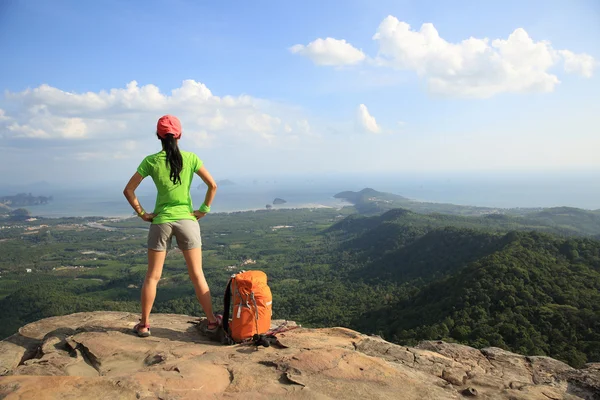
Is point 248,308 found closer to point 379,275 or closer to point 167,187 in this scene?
point 167,187

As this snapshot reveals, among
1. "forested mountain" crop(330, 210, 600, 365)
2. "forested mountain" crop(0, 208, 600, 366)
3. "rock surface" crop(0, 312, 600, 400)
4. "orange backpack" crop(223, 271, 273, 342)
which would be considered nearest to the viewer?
"rock surface" crop(0, 312, 600, 400)

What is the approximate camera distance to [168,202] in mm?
4988

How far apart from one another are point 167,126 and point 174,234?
158 cm

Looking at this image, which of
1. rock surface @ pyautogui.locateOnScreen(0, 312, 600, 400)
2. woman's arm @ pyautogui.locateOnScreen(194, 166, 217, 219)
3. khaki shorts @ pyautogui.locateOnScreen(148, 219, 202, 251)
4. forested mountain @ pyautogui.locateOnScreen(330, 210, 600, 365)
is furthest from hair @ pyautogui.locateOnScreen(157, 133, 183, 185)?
forested mountain @ pyautogui.locateOnScreen(330, 210, 600, 365)

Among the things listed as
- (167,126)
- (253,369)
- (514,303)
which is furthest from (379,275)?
(167,126)

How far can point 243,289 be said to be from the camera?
199 inches

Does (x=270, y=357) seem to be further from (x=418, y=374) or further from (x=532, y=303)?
(x=532, y=303)

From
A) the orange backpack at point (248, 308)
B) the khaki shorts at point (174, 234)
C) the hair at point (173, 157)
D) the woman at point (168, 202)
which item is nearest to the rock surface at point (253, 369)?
the orange backpack at point (248, 308)

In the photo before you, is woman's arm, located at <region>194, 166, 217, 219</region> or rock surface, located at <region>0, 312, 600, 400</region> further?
woman's arm, located at <region>194, 166, 217, 219</region>

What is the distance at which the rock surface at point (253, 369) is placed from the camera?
344 cm

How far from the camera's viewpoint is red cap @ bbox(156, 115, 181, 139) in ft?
16.1

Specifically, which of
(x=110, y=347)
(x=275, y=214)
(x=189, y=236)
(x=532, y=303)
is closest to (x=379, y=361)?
(x=189, y=236)

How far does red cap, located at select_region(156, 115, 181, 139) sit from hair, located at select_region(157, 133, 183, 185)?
0.22 ft

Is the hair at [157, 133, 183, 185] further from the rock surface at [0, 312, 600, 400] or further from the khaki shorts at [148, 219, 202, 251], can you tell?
the rock surface at [0, 312, 600, 400]
